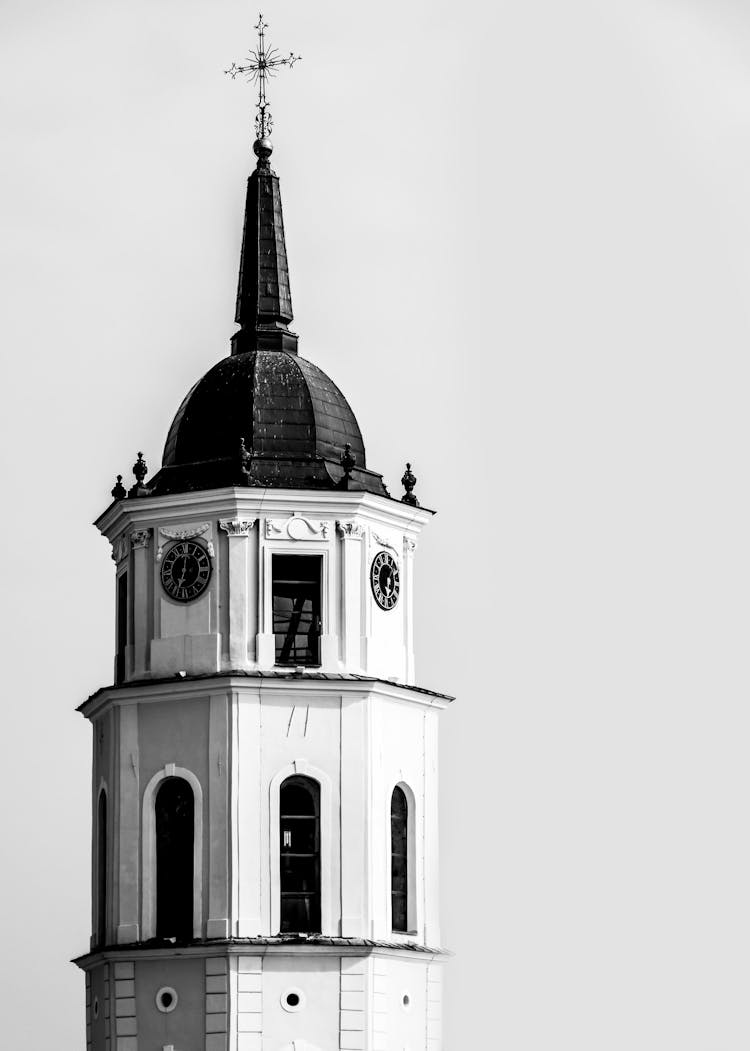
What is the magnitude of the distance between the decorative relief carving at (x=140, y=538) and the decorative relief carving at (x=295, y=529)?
250 cm

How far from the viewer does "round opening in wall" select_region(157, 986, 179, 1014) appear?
75.6 m

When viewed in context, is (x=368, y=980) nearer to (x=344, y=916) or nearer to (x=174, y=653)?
(x=344, y=916)

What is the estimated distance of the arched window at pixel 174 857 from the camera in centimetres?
7612

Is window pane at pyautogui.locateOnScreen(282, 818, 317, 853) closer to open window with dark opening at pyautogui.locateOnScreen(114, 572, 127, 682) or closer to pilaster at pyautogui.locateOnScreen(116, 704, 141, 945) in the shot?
pilaster at pyautogui.locateOnScreen(116, 704, 141, 945)

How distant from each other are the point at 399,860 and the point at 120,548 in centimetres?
816

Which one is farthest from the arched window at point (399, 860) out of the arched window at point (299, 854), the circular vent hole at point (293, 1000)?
the circular vent hole at point (293, 1000)

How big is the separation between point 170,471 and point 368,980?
1065 centimetres

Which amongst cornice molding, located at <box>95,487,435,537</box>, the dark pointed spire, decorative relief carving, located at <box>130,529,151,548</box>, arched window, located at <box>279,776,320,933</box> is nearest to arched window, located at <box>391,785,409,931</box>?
arched window, located at <box>279,776,320,933</box>

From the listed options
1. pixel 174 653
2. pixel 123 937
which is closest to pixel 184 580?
pixel 174 653

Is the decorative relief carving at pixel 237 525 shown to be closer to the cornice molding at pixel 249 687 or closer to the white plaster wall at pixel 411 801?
the cornice molding at pixel 249 687

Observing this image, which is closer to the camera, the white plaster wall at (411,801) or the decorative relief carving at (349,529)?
the white plaster wall at (411,801)

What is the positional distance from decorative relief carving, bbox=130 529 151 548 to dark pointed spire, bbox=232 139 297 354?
455 cm

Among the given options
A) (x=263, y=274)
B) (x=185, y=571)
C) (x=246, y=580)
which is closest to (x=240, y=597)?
(x=246, y=580)

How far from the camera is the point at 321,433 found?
7856 cm
